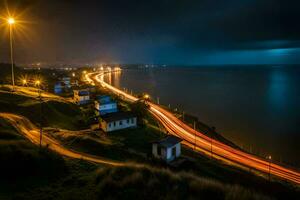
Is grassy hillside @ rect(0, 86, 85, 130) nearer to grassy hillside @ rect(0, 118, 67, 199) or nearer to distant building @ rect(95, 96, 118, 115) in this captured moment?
distant building @ rect(95, 96, 118, 115)

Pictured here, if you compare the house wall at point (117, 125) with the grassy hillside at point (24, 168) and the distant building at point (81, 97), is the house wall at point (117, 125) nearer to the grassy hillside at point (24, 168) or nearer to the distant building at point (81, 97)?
the distant building at point (81, 97)

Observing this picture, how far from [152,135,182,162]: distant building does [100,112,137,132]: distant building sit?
14177 mm

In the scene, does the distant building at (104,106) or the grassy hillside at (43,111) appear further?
the distant building at (104,106)

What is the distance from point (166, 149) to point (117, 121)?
53.5 feet

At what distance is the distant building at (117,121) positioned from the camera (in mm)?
43719

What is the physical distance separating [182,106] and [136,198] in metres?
90.5

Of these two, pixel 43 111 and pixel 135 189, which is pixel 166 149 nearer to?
pixel 135 189

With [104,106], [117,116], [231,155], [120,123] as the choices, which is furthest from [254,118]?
[117,116]

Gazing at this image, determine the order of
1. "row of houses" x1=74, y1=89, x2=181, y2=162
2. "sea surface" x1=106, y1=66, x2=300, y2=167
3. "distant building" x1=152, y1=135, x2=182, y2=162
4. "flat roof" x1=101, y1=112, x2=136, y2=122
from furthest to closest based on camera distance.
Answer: "sea surface" x1=106, y1=66, x2=300, y2=167
"flat roof" x1=101, y1=112, x2=136, y2=122
"row of houses" x1=74, y1=89, x2=181, y2=162
"distant building" x1=152, y1=135, x2=182, y2=162

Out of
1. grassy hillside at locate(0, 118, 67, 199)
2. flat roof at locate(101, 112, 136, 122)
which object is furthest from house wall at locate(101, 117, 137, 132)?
grassy hillside at locate(0, 118, 67, 199)

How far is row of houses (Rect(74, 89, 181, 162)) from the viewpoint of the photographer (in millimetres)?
31964

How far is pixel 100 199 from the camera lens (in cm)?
1057

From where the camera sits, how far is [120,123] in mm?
45625

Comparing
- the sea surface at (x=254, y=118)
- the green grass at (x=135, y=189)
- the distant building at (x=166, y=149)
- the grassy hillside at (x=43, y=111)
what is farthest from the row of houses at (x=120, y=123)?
the sea surface at (x=254, y=118)
